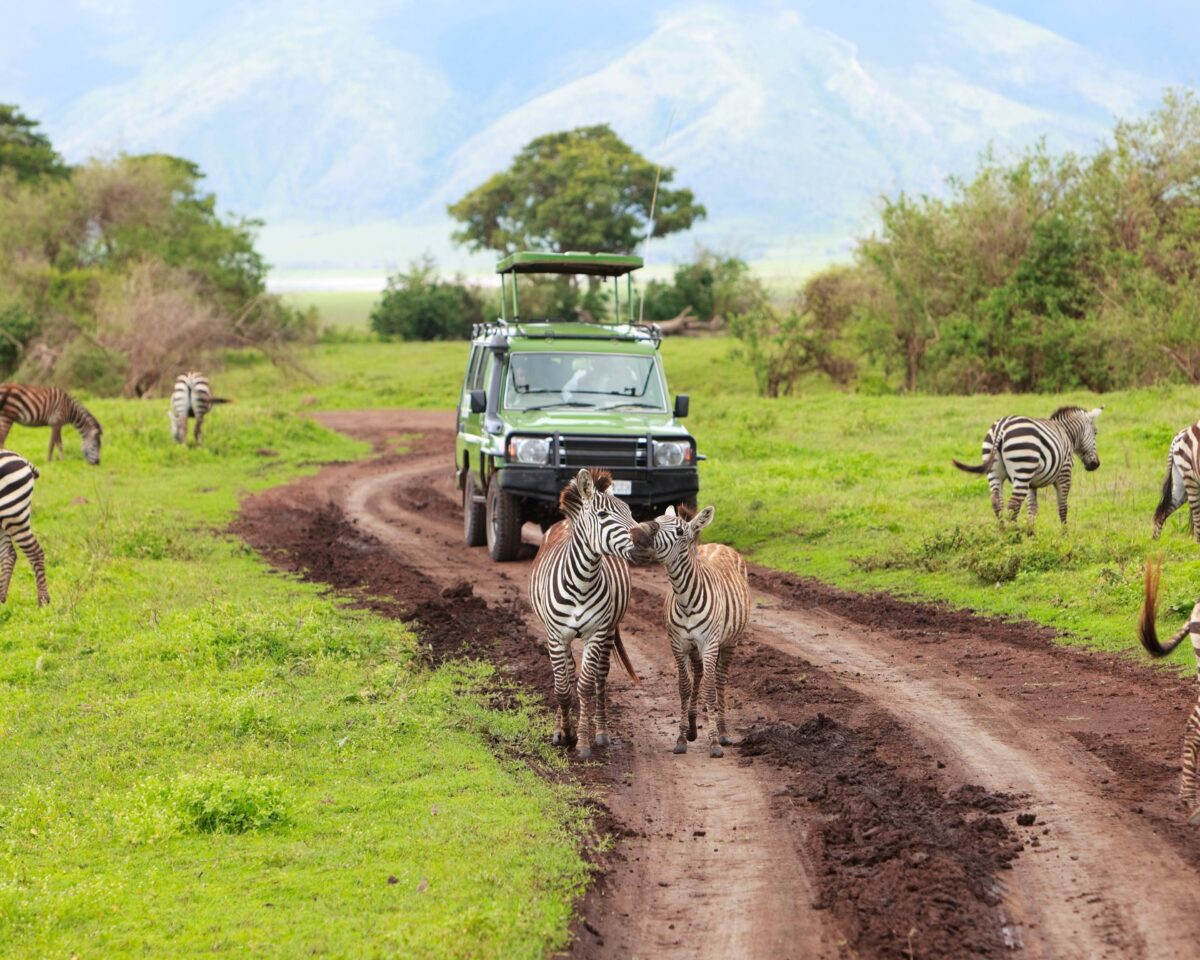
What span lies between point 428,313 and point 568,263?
42.0 metres

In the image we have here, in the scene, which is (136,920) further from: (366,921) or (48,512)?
(48,512)

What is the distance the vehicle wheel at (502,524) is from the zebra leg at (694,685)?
6.55 meters

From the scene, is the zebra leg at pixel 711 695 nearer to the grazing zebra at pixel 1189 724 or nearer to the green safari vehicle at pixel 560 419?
the grazing zebra at pixel 1189 724

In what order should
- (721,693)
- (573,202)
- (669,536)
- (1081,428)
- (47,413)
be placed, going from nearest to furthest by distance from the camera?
(669,536) → (721,693) → (1081,428) → (47,413) → (573,202)

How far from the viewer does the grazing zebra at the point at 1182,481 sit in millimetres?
14172

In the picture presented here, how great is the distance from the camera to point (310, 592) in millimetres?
14117

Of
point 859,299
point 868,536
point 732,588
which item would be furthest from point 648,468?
point 859,299

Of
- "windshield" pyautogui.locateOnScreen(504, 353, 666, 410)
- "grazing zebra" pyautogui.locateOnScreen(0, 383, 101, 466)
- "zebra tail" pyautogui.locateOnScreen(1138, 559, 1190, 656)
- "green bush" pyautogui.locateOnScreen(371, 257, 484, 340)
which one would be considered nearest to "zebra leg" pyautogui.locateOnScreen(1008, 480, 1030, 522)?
"windshield" pyautogui.locateOnScreen(504, 353, 666, 410)

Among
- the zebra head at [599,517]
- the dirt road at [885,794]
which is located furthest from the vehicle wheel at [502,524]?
the zebra head at [599,517]

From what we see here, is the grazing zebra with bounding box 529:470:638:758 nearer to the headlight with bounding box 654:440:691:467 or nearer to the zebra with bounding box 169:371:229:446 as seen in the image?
the headlight with bounding box 654:440:691:467

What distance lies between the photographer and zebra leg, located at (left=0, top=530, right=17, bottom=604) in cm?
1335

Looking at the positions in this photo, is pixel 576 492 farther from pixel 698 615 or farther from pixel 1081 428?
pixel 1081 428

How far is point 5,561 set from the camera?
13430mm

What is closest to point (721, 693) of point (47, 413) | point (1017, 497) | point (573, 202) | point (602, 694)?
point (602, 694)
